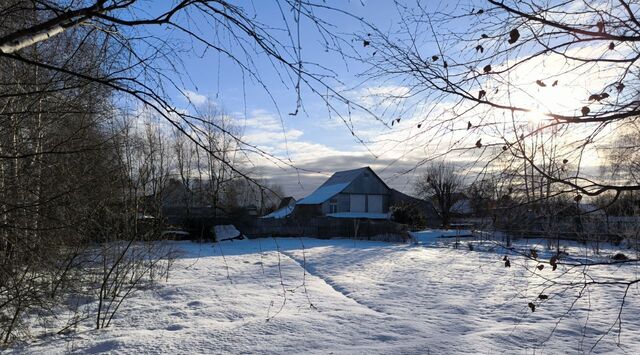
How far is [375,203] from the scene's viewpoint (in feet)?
137

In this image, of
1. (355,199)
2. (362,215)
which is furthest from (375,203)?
(362,215)

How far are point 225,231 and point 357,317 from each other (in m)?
20.8

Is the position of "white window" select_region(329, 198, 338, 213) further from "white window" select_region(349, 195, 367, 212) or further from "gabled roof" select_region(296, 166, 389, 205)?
"white window" select_region(349, 195, 367, 212)

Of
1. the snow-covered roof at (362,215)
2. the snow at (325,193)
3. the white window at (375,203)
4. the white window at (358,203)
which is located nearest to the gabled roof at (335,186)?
the snow at (325,193)

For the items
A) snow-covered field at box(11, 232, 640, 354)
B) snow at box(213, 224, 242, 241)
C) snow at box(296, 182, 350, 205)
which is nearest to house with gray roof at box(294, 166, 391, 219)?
snow at box(296, 182, 350, 205)

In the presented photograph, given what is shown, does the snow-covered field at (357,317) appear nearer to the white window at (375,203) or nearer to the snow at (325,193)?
the snow at (325,193)

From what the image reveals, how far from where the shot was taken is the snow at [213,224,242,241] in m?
26.9

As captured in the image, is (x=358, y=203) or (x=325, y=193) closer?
(x=358, y=203)

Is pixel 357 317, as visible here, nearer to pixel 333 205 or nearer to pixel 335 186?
pixel 333 205

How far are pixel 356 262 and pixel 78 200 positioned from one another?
11602 millimetres

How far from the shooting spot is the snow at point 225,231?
88.4ft

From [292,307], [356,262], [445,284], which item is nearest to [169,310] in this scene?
[292,307]

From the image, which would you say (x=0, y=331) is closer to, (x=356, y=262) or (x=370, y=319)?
(x=370, y=319)

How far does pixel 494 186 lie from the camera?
9.88ft
